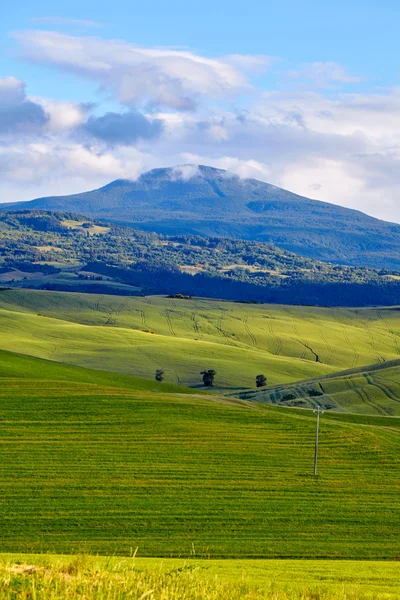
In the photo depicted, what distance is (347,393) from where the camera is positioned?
4621 inches

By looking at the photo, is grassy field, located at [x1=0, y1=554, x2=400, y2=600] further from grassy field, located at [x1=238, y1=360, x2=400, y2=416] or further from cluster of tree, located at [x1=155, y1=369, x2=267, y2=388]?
cluster of tree, located at [x1=155, y1=369, x2=267, y2=388]

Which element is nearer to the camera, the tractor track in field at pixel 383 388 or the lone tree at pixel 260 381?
the tractor track in field at pixel 383 388

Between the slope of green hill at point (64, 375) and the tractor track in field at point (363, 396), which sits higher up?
the slope of green hill at point (64, 375)

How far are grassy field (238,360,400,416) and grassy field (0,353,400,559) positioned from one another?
1183 inches

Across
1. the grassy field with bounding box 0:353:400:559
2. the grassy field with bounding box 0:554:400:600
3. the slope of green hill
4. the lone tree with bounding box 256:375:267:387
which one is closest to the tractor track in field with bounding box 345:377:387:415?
the lone tree with bounding box 256:375:267:387

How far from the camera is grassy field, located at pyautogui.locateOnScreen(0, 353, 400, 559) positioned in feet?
142

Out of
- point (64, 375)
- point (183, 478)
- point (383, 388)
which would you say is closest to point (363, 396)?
point (383, 388)

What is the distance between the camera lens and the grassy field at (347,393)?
110625 millimetres

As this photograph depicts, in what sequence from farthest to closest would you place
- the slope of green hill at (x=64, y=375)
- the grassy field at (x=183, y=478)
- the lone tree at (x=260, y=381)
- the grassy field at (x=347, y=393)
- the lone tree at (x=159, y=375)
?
the lone tree at (x=159, y=375), the lone tree at (x=260, y=381), the grassy field at (x=347, y=393), the slope of green hill at (x=64, y=375), the grassy field at (x=183, y=478)

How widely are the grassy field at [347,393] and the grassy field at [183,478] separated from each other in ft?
98.6

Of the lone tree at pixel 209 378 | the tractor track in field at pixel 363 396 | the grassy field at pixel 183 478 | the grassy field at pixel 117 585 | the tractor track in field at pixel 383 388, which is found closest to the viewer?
the grassy field at pixel 117 585

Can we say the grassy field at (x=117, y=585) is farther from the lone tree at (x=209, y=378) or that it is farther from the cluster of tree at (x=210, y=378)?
the cluster of tree at (x=210, y=378)

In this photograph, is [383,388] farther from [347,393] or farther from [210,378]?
[210,378]

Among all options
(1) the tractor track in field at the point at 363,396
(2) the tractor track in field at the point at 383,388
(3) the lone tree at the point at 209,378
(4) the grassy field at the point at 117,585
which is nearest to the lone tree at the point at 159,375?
(3) the lone tree at the point at 209,378
